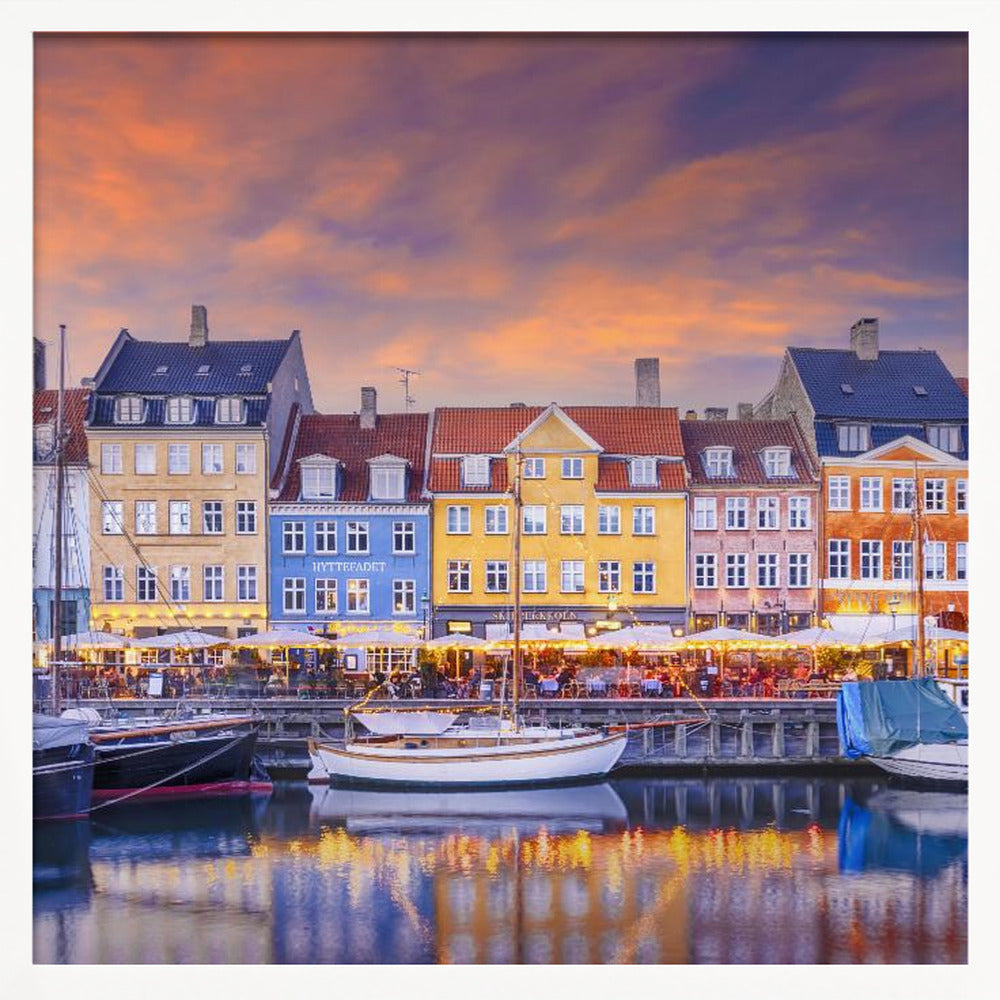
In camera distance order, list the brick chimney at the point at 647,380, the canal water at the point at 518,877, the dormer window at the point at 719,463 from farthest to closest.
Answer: the dormer window at the point at 719,463 → the brick chimney at the point at 647,380 → the canal water at the point at 518,877

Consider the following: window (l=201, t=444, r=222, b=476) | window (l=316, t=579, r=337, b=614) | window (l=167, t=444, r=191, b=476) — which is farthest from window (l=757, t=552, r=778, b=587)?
window (l=167, t=444, r=191, b=476)

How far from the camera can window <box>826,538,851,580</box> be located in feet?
70.3

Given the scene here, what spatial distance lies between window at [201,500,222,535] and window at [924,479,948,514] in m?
11.6

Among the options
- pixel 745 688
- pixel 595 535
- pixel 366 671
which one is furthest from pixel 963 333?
pixel 366 671

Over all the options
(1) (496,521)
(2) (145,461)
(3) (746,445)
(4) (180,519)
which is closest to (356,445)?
(1) (496,521)

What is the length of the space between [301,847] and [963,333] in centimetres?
916

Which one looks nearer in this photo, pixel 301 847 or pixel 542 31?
pixel 542 31

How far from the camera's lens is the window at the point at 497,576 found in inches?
845

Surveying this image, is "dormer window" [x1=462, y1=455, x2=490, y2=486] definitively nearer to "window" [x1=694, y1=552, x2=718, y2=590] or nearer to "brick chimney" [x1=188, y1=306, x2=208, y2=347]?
"window" [x1=694, y1=552, x2=718, y2=590]

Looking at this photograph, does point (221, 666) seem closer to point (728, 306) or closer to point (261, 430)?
point (261, 430)

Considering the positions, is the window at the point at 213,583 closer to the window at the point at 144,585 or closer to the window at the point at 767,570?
the window at the point at 144,585

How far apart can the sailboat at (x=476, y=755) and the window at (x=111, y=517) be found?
575 cm

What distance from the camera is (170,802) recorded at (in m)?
17.6

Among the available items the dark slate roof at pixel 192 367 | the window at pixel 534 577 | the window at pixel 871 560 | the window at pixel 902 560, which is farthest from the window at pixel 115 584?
the window at pixel 902 560
